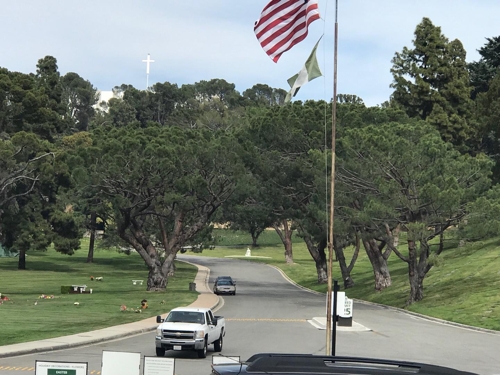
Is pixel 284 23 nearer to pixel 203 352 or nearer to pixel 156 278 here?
pixel 203 352

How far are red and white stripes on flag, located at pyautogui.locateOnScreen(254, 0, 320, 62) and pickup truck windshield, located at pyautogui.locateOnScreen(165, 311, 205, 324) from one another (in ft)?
35.9

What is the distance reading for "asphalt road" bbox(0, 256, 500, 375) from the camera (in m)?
23.8

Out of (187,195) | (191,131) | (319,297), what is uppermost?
(191,131)

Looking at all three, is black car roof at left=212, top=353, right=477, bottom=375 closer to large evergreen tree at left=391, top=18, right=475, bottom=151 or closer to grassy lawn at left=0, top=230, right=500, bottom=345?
grassy lawn at left=0, top=230, right=500, bottom=345

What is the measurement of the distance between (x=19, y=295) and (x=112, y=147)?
11799 mm

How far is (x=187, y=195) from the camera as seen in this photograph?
191 ft

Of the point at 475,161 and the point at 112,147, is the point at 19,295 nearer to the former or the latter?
the point at 112,147

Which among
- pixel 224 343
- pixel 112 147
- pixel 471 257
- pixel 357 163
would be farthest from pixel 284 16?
pixel 471 257

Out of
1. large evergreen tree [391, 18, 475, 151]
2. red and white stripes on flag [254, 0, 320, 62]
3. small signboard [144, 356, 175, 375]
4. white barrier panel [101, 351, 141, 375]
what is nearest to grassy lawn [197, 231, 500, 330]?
large evergreen tree [391, 18, 475, 151]

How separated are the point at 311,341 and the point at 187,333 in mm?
6985

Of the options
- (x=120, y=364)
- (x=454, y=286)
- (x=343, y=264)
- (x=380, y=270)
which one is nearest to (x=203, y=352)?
(x=120, y=364)

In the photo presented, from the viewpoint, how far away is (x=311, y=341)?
30.3 metres

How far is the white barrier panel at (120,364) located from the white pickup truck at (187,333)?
13.5 meters

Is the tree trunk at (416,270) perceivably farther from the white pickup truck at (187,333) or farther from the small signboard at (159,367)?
the small signboard at (159,367)
